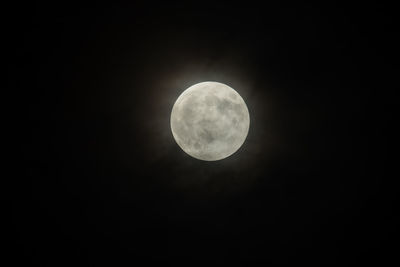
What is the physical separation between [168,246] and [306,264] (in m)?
2.62

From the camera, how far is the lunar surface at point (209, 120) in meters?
4.20

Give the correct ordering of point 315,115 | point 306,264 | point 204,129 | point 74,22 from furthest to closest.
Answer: point 306,264 < point 315,115 < point 74,22 < point 204,129

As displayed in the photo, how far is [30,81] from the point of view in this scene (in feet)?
15.8

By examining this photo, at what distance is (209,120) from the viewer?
13.8ft

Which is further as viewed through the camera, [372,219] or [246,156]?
[372,219]

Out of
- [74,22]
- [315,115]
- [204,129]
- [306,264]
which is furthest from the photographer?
[306,264]

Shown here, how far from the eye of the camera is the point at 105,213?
5.11 m

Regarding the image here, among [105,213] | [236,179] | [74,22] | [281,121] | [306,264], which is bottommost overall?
[306,264]

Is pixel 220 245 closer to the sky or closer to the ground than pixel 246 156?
closer to the ground

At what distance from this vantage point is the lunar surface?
13.8 ft

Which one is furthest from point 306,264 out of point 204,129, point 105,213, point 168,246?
point 105,213

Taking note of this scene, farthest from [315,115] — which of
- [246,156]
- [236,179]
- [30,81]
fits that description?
[30,81]

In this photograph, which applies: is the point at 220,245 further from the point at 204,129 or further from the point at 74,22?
the point at 74,22

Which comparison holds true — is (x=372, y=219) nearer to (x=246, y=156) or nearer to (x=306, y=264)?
(x=306, y=264)
